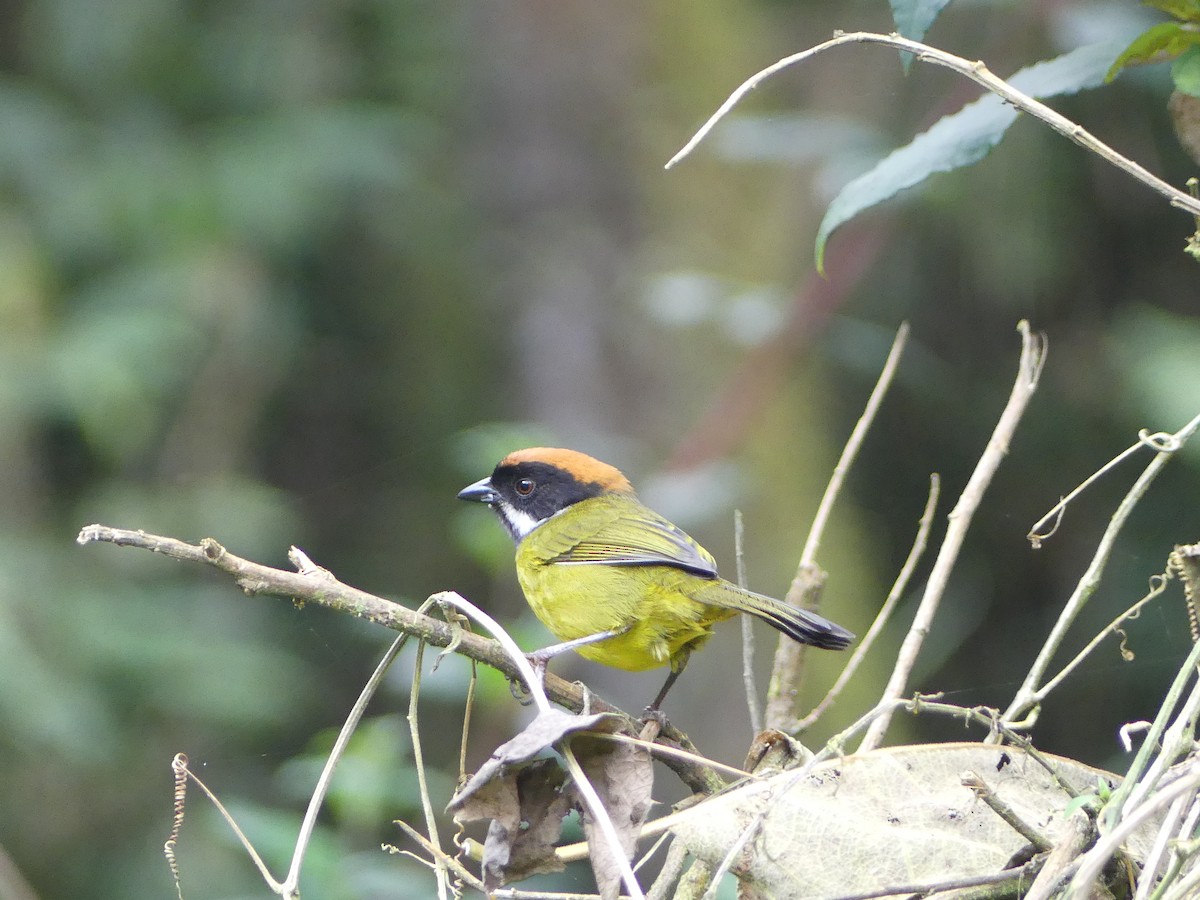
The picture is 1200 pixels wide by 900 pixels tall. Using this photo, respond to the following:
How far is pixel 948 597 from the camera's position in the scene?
23.3 ft

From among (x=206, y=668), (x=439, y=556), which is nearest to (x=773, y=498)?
(x=206, y=668)

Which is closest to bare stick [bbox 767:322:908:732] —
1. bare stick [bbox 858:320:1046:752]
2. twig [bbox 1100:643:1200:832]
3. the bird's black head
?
bare stick [bbox 858:320:1046:752]

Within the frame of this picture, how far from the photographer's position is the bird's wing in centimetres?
322

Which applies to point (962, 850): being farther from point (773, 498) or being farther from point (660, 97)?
point (660, 97)

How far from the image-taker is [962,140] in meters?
2.25

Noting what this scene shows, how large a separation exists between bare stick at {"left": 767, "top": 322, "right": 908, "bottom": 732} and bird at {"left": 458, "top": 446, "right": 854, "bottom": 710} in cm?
7

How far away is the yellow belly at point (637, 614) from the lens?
10.4 feet

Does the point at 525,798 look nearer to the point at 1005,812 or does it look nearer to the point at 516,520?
the point at 1005,812

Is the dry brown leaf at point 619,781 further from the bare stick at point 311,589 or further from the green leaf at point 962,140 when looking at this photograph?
the green leaf at point 962,140

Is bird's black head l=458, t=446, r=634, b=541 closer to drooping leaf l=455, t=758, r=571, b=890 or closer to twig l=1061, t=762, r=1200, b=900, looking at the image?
drooping leaf l=455, t=758, r=571, b=890

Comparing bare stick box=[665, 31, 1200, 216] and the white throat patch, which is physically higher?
bare stick box=[665, 31, 1200, 216]

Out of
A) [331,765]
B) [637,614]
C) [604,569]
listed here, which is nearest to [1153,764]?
[331,765]

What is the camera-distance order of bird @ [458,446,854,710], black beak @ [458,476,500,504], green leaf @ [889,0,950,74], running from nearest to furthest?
green leaf @ [889,0,950,74]
bird @ [458,446,854,710]
black beak @ [458,476,500,504]

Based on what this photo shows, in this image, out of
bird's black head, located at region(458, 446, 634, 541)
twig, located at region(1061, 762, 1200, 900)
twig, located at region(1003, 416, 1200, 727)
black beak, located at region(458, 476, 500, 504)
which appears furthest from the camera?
black beak, located at region(458, 476, 500, 504)
